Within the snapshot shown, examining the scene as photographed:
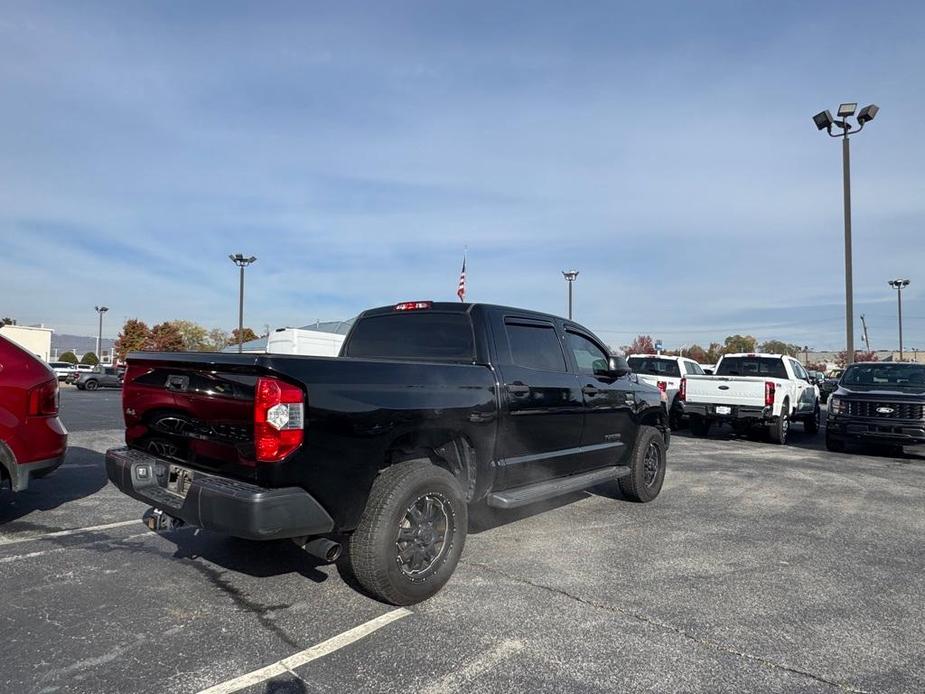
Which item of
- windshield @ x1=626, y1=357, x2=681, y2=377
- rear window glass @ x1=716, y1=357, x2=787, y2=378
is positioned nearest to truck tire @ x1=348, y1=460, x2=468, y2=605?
rear window glass @ x1=716, y1=357, x2=787, y2=378

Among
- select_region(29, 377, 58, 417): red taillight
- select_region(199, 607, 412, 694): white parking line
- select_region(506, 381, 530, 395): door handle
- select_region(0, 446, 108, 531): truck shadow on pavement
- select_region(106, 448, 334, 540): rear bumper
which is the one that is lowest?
select_region(199, 607, 412, 694): white parking line

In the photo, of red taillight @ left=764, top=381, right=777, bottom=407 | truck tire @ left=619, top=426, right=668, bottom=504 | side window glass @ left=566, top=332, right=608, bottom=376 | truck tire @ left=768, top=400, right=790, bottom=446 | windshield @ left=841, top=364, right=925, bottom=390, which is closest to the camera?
side window glass @ left=566, top=332, right=608, bottom=376

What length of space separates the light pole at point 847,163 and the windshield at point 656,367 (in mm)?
6355

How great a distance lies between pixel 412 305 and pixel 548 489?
188 cm

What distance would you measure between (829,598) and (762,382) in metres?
8.96

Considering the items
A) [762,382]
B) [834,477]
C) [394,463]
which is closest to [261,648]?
[394,463]

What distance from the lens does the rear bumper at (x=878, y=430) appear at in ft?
33.6

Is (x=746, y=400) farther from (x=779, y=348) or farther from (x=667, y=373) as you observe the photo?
(x=779, y=348)

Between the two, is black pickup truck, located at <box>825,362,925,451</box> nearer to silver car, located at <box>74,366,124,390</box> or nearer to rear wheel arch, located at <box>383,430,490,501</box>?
rear wheel arch, located at <box>383,430,490,501</box>

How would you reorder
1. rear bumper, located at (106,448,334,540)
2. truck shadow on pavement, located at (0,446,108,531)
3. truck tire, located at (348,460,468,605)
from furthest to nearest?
truck shadow on pavement, located at (0,446,108,531), truck tire, located at (348,460,468,605), rear bumper, located at (106,448,334,540)

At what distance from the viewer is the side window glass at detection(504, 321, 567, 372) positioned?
5008mm

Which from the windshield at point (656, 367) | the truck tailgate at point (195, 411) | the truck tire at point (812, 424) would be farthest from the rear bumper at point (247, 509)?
the truck tire at point (812, 424)

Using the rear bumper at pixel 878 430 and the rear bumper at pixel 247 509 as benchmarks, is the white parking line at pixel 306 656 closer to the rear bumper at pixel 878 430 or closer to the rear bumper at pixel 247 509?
the rear bumper at pixel 247 509

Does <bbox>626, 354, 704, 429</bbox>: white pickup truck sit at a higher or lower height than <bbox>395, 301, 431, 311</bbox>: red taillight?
lower
